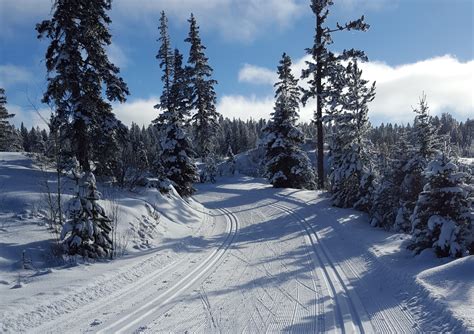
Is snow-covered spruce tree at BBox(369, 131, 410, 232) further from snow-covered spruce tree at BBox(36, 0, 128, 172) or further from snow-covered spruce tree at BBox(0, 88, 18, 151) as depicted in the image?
snow-covered spruce tree at BBox(0, 88, 18, 151)

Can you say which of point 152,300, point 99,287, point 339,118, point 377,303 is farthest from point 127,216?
point 339,118

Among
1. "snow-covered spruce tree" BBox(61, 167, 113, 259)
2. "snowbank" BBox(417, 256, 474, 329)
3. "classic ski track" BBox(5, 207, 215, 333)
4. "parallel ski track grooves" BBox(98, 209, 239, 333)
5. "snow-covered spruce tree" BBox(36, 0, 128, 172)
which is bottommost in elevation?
"parallel ski track grooves" BBox(98, 209, 239, 333)

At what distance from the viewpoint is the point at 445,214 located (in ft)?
26.8

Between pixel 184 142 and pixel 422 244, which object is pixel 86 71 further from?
pixel 422 244

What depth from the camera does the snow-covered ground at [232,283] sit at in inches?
214

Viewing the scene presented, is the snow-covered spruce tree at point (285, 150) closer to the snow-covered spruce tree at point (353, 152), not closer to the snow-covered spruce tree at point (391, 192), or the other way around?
the snow-covered spruce tree at point (353, 152)

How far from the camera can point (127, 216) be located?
1185 centimetres

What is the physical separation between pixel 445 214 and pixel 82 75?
13.1 m

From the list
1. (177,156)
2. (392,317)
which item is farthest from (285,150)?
(392,317)

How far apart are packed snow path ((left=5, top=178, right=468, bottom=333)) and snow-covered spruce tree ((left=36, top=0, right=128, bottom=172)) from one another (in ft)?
19.8

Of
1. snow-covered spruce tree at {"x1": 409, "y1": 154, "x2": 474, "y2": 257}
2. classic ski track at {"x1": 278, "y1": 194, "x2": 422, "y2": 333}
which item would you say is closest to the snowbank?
classic ski track at {"x1": 278, "y1": 194, "x2": 422, "y2": 333}

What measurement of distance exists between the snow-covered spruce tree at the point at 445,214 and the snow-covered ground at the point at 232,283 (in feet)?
1.25

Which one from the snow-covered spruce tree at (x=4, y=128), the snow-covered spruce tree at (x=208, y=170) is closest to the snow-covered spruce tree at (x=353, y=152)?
the snow-covered spruce tree at (x=208, y=170)

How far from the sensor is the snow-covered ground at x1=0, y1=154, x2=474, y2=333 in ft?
17.9
